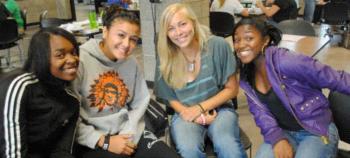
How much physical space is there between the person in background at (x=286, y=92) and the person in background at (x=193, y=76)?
16 cm

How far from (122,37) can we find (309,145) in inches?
40.6

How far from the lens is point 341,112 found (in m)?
1.70

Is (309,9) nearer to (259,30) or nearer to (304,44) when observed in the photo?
(304,44)

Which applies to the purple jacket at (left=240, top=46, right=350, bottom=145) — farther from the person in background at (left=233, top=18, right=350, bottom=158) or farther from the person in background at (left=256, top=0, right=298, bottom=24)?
the person in background at (left=256, top=0, right=298, bottom=24)

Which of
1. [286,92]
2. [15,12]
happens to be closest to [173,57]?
[286,92]

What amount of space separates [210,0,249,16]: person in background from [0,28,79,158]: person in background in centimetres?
355

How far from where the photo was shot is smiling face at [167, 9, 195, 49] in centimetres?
185

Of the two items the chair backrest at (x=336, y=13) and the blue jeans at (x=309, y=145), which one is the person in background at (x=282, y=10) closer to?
the chair backrest at (x=336, y=13)

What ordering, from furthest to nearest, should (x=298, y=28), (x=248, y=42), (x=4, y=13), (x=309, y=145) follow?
(x=4, y=13) < (x=298, y=28) < (x=248, y=42) < (x=309, y=145)

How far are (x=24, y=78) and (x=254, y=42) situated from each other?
1.08m

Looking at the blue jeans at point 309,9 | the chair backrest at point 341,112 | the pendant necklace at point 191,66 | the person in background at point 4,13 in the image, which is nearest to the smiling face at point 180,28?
the pendant necklace at point 191,66

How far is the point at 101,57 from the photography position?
1759 millimetres

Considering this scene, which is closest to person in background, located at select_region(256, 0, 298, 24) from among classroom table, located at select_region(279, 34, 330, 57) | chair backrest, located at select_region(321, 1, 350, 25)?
chair backrest, located at select_region(321, 1, 350, 25)

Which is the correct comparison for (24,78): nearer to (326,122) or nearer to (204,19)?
(326,122)
